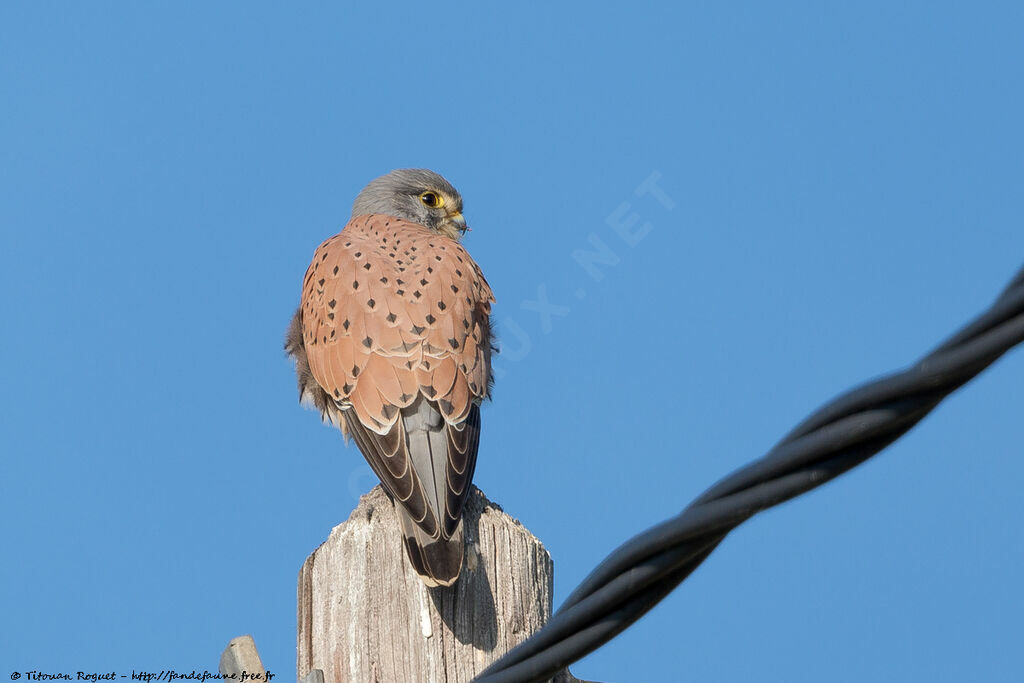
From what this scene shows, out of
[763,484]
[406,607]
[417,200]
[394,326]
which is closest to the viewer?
[763,484]

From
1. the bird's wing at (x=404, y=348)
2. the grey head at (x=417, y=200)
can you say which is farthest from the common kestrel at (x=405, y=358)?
the grey head at (x=417, y=200)

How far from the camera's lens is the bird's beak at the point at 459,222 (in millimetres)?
6848

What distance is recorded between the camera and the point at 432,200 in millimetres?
6816

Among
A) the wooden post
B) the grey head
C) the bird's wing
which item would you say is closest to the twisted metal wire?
the wooden post

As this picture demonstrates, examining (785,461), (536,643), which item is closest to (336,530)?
(536,643)

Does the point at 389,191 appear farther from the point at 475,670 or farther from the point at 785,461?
the point at 785,461

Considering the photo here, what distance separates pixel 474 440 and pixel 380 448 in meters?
0.30

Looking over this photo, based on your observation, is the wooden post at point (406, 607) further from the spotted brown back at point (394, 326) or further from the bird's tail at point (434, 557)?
the spotted brown back at point (394, 326)

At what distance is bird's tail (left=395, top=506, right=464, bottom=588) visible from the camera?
10.1 ft

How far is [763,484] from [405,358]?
2960 millimetres

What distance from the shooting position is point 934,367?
5.04 feet

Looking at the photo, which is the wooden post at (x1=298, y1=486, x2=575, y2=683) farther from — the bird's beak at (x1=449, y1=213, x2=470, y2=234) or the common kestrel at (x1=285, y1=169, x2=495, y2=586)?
the bird's beak at (x1=449, y1=213, x2=470, y2=234)

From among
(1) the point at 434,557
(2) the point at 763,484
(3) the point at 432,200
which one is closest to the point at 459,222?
(3) the point at 432,200

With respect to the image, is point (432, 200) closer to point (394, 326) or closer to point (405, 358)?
point (394, 326)
